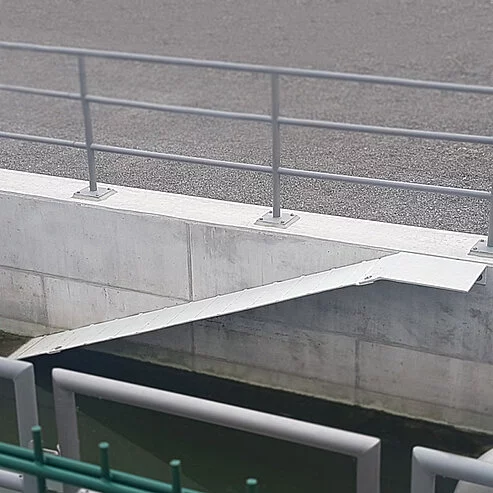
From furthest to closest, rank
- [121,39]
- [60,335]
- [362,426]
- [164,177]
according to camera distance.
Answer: [121,39] → [164,177] → [60,335] → [362,426]

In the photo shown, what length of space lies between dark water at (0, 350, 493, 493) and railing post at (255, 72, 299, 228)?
49.0 inches

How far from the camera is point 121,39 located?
45.1ft

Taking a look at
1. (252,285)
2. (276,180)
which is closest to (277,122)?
(276,180)

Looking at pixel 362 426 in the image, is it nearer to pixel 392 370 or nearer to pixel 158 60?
pixel 392 370

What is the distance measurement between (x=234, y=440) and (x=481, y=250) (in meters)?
2.05

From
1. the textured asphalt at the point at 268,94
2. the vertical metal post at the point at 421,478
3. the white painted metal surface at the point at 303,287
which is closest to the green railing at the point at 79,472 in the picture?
the vertical metal post at the point at 421,478

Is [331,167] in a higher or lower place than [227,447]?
higher

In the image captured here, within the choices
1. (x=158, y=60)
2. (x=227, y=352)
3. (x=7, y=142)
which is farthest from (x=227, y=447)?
(x=7, y=142)

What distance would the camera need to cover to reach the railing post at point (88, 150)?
6.52 meters

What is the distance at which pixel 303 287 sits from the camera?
6074mm

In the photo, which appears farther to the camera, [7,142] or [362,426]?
[7,142]

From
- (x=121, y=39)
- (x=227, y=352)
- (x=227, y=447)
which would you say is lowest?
(x=227, y=447)

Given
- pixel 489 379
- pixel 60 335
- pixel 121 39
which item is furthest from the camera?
pixel 121 39

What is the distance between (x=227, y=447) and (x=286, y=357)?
71 centimetres
